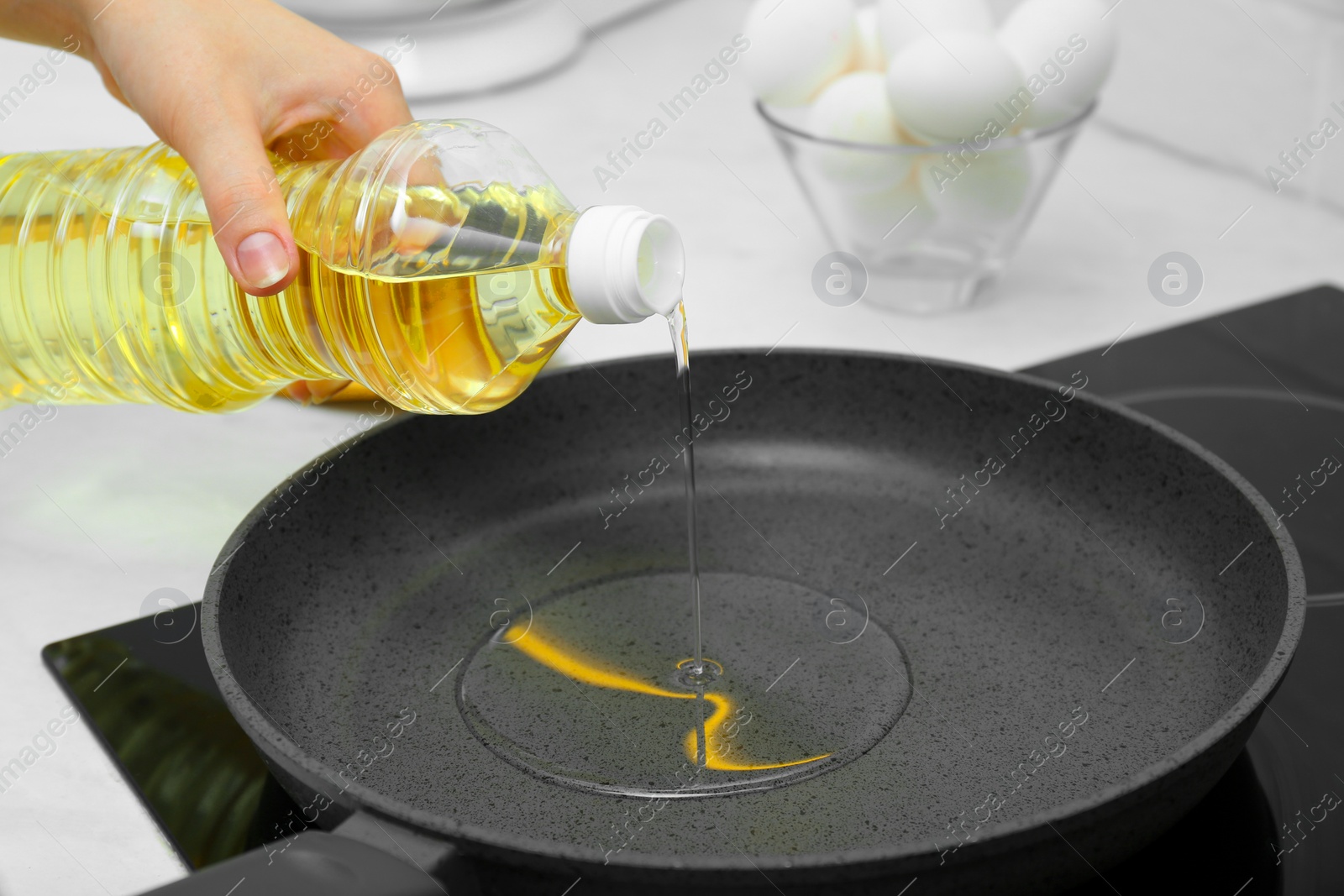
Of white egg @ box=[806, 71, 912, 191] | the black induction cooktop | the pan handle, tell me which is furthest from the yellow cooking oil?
white egg @ box=[806, 71, 912, 191]

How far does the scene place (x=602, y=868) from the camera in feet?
1.37

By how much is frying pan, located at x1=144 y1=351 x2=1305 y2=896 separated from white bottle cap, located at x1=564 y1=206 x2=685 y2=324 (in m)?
0.19

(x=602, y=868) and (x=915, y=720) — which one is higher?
(x=602, y=868)

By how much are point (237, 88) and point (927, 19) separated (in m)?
0.49

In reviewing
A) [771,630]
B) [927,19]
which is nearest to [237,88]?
[771,630]

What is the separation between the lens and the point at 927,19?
95 cm

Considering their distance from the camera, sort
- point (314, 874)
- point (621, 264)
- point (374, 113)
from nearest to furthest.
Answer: point (314, 874) < point (621, 264) < point (374, 113)

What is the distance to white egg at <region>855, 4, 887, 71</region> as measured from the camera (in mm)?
1006

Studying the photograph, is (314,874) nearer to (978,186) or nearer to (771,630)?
(771,630)

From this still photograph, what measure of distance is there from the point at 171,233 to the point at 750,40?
1.53ft

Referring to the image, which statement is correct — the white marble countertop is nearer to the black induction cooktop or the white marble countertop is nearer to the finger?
the black induction cooktop

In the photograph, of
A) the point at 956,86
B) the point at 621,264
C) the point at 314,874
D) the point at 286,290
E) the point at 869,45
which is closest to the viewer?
the point at 314,874

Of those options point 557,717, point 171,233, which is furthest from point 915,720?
point 171,233

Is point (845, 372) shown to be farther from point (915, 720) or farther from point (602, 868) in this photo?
point (602, 868)
